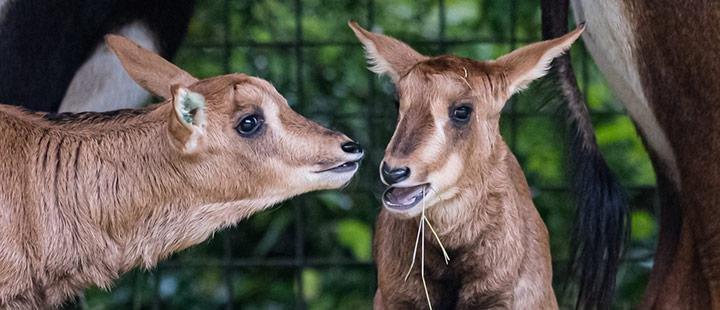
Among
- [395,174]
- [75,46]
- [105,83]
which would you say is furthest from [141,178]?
[105,83]

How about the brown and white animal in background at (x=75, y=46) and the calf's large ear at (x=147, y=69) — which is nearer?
the calf's large ear at (x=147, y=69)

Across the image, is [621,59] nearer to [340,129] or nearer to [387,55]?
[387,55]

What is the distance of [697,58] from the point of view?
472 centimetres

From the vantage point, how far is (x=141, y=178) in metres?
4.39

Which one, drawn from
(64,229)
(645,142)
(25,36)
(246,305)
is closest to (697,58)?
(645,142)

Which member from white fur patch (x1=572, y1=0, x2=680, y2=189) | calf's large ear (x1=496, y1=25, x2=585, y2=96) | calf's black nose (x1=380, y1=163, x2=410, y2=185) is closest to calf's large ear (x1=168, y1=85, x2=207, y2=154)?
calf's black nose (x1=380, y1=163, x2=410, y2=185)

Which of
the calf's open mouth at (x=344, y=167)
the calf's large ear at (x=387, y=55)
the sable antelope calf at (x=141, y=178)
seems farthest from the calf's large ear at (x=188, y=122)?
the calf's large ear at (x=387, y=55)

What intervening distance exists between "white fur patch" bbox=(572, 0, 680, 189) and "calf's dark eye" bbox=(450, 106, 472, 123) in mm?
654

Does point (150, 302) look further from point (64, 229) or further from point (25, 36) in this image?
point (64, 229)

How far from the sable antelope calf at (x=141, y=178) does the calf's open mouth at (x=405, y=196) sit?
12 centimetres

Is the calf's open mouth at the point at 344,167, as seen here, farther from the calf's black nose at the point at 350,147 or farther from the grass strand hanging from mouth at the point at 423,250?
the grass strand hanging from mouth at the point at 423,250

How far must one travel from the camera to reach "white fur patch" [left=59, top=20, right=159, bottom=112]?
603cm

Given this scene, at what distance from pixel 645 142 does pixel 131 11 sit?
1.82 m

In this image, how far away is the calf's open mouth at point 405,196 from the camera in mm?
4316
